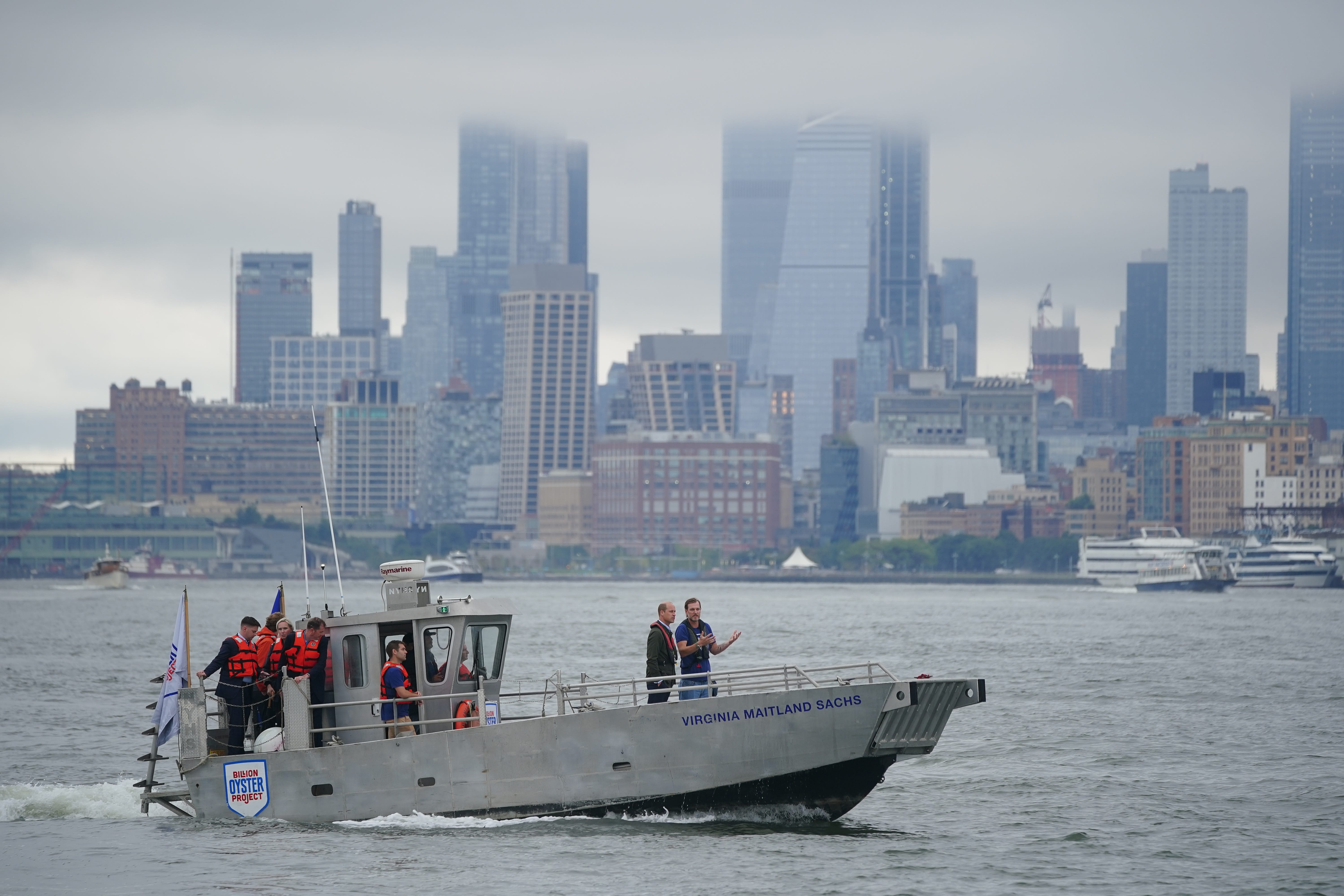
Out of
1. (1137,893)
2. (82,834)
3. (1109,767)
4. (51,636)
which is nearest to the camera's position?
(1137,893)

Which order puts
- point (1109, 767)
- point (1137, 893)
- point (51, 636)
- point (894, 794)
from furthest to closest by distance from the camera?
1. point (51, 636)
2. point (1109, 767)
3. point (894, 794)
4. point (1137, 893)

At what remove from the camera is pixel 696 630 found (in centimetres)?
2598

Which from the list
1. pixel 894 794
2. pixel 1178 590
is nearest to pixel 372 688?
pixel 894 794

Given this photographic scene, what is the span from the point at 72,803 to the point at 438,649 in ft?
24.2

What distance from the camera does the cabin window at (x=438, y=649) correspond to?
26.5 meters

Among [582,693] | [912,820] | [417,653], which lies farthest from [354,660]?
[912,820]

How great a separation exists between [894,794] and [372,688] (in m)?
9.56

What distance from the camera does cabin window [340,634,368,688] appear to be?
87.2 feet

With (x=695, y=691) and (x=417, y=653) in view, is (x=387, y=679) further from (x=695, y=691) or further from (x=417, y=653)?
(x=695, y=691)

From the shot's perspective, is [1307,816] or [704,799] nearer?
[704,799]

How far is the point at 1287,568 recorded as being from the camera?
190 metres

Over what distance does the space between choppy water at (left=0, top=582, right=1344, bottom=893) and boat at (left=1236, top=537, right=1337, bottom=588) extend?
12882 centimetres

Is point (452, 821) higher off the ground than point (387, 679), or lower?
lower

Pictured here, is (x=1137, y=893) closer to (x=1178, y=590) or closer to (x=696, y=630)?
(x=696, y=630)
